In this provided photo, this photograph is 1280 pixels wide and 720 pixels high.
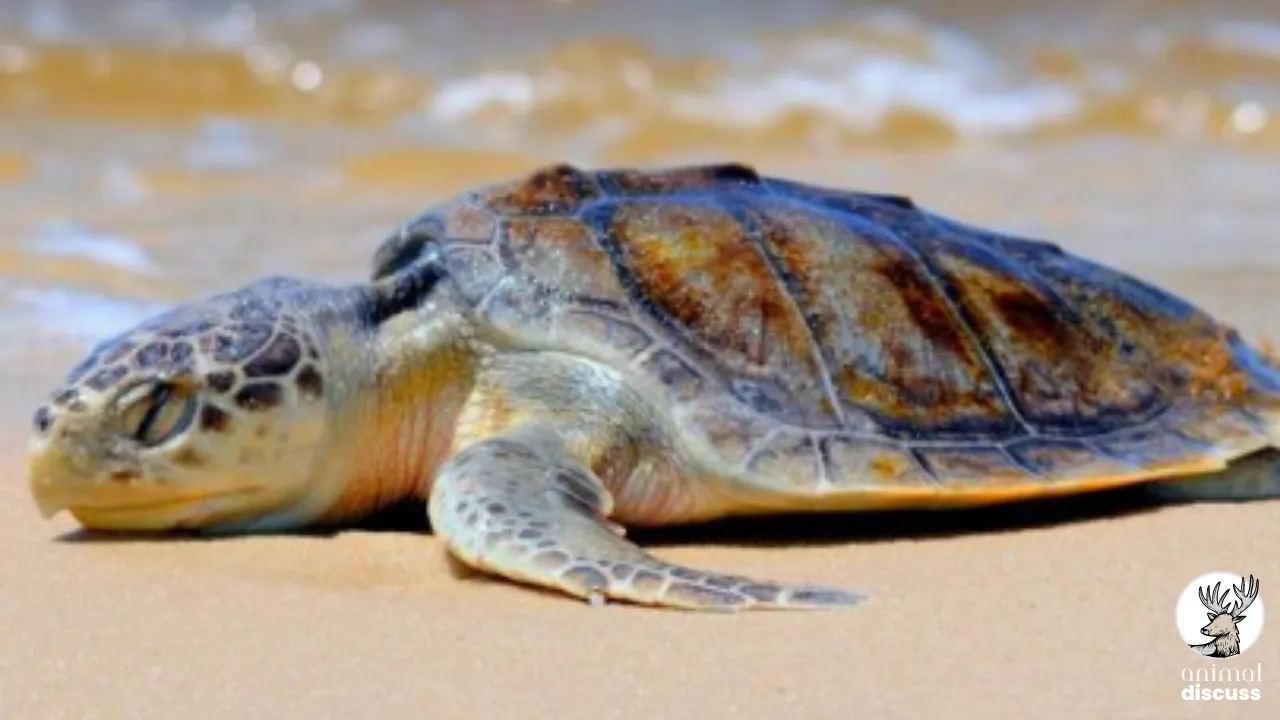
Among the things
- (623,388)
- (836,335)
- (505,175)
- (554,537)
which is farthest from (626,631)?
(505,175)

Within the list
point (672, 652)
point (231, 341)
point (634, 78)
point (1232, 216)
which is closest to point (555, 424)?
point (231, 341)

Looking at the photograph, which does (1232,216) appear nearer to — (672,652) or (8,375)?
(8,375)

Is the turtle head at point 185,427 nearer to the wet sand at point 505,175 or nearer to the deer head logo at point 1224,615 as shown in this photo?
the wet sand at point 505,175

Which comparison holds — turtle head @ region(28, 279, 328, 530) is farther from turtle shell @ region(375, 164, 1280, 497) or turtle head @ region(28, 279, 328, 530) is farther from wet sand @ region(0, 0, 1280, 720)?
turtle shell @ region(375, 164, 1280, 497)

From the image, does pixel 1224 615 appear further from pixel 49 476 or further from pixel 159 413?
pixel 49 476

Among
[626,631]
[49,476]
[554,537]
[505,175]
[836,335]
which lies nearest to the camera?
[626,631]

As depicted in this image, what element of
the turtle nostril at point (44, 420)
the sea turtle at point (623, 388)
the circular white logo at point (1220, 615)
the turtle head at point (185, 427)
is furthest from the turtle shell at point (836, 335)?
the turtle nostril at point (44, 420)
